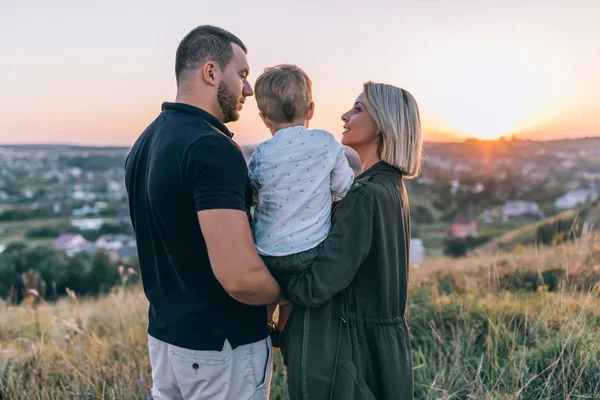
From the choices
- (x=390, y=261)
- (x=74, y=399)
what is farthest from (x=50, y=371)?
(x=390, y=261)

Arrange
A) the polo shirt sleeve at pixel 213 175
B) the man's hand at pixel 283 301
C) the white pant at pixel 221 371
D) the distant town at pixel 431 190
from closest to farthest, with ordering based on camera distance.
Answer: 1. the polo shirt sleeve at pixel 213 175
2. the white pant at pixel 221 371
3. the man's hand at pixel 283 301
4. the distant town at pixel 431 190

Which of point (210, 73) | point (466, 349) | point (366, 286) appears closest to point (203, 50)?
point (210, 73)

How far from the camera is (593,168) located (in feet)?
156

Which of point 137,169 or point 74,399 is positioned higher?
point 137,169

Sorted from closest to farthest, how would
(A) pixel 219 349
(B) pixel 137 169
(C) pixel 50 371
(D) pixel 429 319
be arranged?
1. (A) pixel 219 349
2. (B) pixel 137 169
3. (C) pixel 50 371
4. (D) pixel 429 319

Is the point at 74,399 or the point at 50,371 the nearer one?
the point at 74,399

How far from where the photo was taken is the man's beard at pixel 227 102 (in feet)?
7.25

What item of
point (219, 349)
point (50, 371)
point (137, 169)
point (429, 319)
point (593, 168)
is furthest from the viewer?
point (593, 168)

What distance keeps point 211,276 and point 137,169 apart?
1.82ft

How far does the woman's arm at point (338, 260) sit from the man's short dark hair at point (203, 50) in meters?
0.83

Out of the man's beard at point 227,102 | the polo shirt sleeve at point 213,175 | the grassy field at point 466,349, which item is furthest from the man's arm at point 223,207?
the grassy field at point 466,349

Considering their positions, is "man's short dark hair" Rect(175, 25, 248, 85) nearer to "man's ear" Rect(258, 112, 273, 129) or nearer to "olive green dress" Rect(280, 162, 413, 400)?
"man's ear" Rect(258, 112, 273, 129)

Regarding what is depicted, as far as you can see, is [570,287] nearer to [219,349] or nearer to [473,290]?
[473,290]

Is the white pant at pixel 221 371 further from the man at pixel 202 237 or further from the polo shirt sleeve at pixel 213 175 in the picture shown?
the polo shirt sleeve at pixel 213 175
